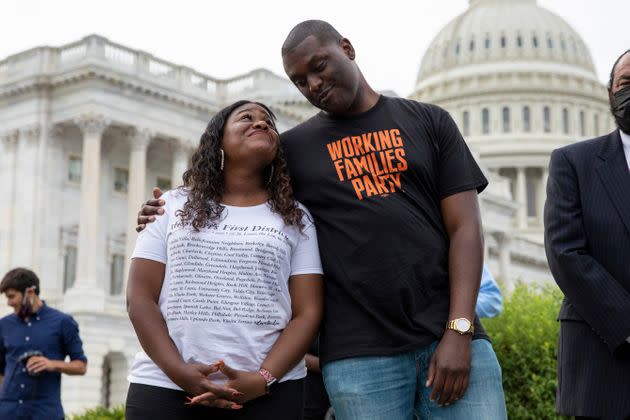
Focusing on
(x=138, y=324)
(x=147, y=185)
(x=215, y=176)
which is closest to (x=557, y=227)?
(x=215, y=176)

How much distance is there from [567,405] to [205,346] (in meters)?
1.59

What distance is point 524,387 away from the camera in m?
9.93

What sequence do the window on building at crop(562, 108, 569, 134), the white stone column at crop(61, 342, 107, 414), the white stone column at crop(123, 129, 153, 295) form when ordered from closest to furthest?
1. the white stone column at crop(61, 342, 107, 414)
2. the white stone column at crop(123, 129, 153, 295)
3. the window on building at crop(562, 108, 569, 134)

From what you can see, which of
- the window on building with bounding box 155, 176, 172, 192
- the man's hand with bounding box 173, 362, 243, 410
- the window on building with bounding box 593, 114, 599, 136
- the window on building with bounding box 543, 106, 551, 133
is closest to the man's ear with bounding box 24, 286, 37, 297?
the man's hand with bounding box 173, 362, 243, 410

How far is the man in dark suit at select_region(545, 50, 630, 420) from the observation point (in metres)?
4.23

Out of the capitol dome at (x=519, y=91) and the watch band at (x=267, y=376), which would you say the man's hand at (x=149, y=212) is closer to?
the watch band at (x=267, y=376)

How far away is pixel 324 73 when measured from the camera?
4328 mm

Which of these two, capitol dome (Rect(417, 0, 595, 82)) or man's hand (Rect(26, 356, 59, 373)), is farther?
capitol dome (Rect(417, 0, 595, 82))

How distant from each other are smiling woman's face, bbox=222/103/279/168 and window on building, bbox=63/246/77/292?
35.9 m

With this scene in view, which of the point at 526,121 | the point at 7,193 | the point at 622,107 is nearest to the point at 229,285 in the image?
the point at 622,107

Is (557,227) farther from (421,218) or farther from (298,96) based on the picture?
(298,96)

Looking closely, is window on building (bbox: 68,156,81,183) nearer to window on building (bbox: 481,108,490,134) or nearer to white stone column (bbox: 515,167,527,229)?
white stone column (bbox: 515,167,527,229)

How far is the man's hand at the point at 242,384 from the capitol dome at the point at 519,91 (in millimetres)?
86663

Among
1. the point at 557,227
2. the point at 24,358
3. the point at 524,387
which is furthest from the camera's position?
the point at 524,387
